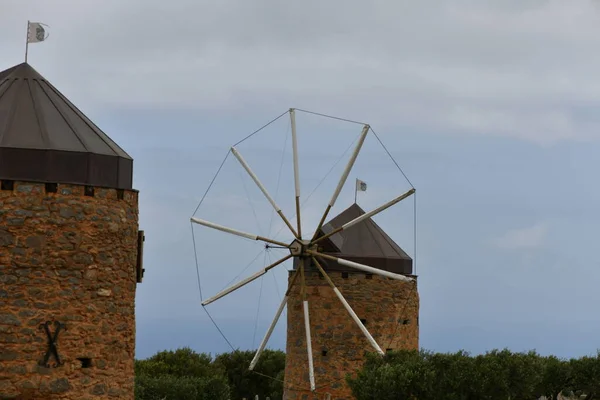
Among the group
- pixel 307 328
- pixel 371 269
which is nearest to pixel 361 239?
pixel 371 269

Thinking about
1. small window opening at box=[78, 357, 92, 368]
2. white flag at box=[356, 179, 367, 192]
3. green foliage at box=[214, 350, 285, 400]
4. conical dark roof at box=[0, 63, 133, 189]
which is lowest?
small window opening at box=[78, 357, 92, 368]

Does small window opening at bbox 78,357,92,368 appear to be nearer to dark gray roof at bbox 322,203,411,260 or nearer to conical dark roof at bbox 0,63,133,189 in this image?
conical dark roof at bbox 0,63,133,189

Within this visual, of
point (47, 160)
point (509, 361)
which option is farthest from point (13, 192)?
point (509, 361)

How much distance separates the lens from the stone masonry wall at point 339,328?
125 ft

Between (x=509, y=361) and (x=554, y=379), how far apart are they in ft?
24.2

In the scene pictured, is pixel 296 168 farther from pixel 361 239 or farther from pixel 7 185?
pixel 7 185

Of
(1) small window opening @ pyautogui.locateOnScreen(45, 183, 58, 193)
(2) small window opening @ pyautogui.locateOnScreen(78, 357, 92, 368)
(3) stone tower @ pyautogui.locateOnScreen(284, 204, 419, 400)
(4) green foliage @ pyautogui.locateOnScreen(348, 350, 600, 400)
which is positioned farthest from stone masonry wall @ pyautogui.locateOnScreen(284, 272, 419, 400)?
(1) small window opening @ pyautogui.locateOnScreen(45, 183, 58, 193)

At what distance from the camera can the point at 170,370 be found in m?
46.1

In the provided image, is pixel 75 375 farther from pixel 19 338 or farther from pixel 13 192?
pixel 13 192

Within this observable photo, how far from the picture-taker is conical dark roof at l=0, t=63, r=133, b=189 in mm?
21953

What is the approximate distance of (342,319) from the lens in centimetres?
3828

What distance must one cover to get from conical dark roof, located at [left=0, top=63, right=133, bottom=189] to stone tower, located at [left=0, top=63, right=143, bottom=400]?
20mm

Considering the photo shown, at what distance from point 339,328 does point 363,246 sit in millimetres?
3006

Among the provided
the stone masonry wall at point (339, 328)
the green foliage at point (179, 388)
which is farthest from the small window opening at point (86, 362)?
the stone masonry wall at point (339, 328)
